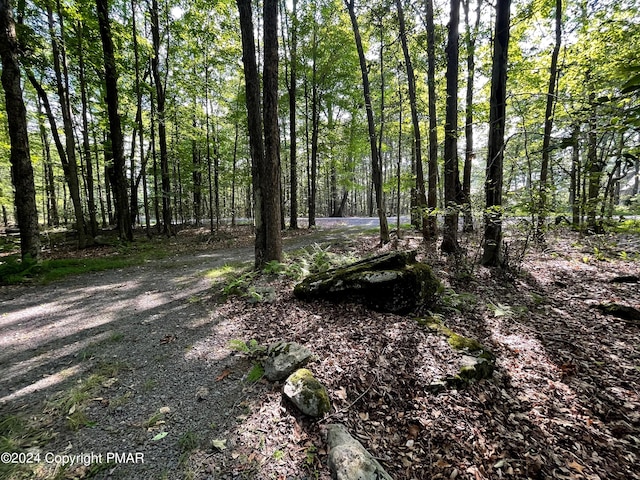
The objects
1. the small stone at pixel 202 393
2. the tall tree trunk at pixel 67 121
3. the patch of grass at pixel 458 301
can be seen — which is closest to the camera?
→ the small stone at pixel 202 393

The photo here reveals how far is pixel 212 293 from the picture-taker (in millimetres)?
6227

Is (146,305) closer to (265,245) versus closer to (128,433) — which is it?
(265,245)

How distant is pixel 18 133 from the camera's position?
297 inches

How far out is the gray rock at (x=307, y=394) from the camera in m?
2.84

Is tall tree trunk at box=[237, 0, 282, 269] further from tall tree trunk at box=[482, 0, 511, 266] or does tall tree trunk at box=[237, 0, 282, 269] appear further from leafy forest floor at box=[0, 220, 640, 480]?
tall tree trunk at box=[482, 0, 511, 266]

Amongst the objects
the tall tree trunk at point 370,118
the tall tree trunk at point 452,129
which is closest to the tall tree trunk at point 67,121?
the tall tree trunk at point 370,118

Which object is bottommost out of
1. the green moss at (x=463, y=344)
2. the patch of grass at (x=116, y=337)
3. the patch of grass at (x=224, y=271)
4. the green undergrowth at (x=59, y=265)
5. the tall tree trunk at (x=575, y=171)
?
the green moss at (x=463, y=344)

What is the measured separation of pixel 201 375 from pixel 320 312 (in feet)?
7.03

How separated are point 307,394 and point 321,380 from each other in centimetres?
36

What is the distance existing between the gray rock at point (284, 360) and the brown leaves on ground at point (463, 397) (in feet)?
0.46

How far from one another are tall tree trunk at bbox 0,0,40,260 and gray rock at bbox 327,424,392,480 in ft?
32.6

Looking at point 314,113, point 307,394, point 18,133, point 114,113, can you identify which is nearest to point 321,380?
point 307,394

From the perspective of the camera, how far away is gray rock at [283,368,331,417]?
9.31 ft

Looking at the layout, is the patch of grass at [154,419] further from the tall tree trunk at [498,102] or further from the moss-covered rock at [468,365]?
the tall tree trunk at [498,102]
